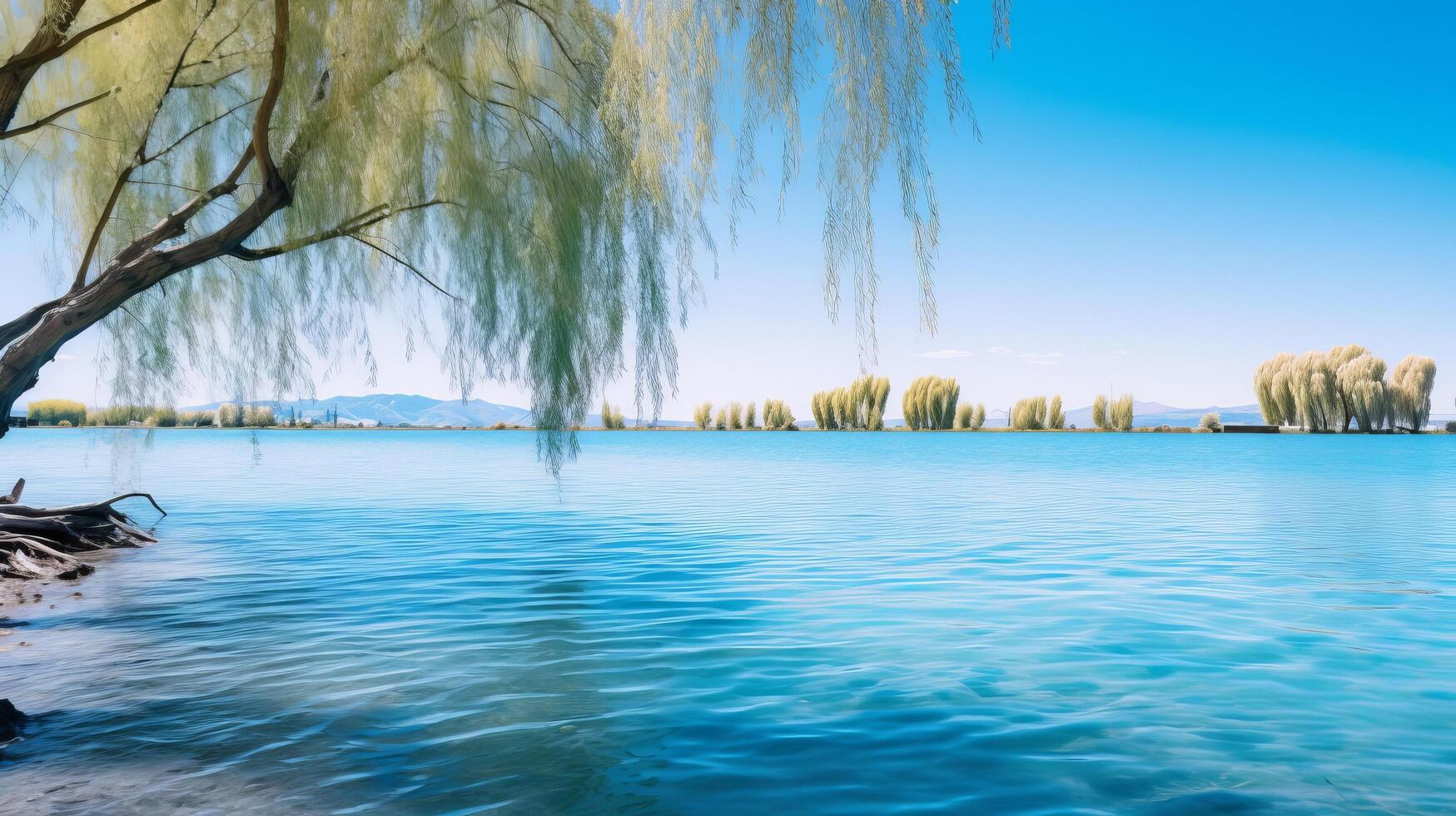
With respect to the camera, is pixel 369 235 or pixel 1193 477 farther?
pixel 1193 477

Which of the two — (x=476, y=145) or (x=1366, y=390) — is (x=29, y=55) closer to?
(x=476, y=145)

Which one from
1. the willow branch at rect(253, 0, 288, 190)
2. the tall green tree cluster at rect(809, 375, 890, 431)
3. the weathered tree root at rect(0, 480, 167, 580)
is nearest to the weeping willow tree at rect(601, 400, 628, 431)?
the willow branch at rect(253, 0, 288, 190)

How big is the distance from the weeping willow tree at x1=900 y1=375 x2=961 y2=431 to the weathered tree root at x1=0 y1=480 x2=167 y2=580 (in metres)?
76.9

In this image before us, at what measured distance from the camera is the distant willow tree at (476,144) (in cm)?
317

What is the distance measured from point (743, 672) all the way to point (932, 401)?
81661mm

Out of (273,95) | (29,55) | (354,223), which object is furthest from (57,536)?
(273,95)

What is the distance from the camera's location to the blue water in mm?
3314

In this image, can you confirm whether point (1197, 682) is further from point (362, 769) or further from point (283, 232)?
point (283, 232)

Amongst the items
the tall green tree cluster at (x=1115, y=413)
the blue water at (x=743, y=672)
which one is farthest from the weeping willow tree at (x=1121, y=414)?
the blue water at (x=743, y=672)

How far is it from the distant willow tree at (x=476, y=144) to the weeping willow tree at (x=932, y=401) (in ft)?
262

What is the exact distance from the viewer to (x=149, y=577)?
831 cm

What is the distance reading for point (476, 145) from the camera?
467 centimetres

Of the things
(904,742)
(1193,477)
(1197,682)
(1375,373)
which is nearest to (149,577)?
(904,742)

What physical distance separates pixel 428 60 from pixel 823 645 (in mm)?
→ 4121
